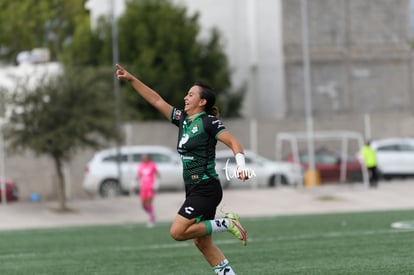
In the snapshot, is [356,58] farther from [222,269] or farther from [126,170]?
[222,269]

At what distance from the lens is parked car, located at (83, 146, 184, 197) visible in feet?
117

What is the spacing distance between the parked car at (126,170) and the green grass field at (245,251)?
13234 millimetres

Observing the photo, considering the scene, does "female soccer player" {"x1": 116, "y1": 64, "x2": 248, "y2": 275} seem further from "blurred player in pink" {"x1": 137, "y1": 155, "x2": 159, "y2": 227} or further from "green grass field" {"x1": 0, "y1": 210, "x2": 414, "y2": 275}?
"blurred player in pink" {"x1": 137, "y1": 155, "x2": 159, "y2": 227}

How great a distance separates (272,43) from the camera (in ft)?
178

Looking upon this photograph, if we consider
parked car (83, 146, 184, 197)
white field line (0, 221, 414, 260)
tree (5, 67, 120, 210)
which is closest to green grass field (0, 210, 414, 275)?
white field line (0, 221, 414, 260)

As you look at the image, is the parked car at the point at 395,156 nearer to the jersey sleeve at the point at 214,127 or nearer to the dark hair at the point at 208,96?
the dark hair at the point at 208,96

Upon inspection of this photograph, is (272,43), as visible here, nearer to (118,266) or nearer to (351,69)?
(351,69)

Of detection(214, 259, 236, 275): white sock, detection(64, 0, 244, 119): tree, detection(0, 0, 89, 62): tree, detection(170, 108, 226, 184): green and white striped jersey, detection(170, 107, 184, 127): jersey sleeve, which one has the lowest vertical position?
detection(214, 259, 236, 275): white sock

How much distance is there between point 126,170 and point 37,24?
40.2 m

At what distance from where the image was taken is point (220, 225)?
9695 mm

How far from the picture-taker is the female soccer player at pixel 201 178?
9.56m

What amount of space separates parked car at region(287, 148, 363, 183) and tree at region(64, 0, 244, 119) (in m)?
11.4

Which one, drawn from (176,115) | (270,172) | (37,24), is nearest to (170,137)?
(270,172)

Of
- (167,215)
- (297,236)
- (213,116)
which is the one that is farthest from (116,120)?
(213,116)
